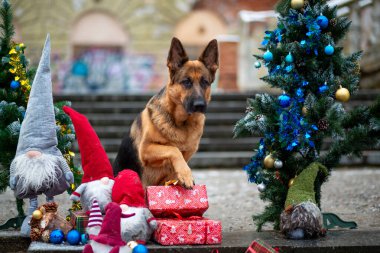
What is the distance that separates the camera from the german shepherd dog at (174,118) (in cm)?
454

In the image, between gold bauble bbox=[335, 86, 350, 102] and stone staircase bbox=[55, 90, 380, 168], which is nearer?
gold bauble bbox=[335, 86, 350, 102]

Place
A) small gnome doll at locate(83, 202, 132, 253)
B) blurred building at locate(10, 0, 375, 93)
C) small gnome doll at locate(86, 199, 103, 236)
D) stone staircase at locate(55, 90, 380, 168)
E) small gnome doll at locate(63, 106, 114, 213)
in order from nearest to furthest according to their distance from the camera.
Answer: small gnome doll at locate(83, 202, 132, 253)
small gnome doll at locate(86, 199, 103, 236)
small gnome doll at locate(63, 106, 114, 213)
stone staircase at locate(55, 90, 380, 168)
blurred building at locate(10, 0, 375, 93)

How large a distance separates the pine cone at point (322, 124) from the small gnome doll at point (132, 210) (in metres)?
1.41

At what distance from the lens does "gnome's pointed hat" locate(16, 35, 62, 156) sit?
14.0 ft

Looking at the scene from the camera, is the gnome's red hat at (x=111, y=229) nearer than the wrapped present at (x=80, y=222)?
Yes

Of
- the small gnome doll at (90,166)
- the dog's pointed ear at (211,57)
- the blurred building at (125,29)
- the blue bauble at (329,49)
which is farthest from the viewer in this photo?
the blurred building at (125,29)

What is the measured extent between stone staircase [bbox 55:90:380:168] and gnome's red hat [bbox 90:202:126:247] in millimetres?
6073

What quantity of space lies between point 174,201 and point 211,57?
1.28 meters

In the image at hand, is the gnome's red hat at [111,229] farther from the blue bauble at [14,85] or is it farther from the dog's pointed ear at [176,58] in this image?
the blue bauble at [14,85]

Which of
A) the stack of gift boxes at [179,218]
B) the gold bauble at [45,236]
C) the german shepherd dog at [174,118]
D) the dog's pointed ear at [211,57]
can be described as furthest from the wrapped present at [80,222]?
the dog's pointed ear at [211,57]

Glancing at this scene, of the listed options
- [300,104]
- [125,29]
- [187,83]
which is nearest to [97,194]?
[187,83]

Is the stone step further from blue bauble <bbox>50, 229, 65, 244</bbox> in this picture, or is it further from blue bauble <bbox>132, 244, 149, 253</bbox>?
blue bauble <bbox>132, 244, 149, 253</bbox>

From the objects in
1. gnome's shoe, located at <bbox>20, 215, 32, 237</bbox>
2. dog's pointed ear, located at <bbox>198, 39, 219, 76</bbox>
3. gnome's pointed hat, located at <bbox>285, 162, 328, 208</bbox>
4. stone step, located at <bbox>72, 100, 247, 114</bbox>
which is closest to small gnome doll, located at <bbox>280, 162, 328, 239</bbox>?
gnome's pointed hat, located at <bbox>285, 162, 328, 208</bbox>

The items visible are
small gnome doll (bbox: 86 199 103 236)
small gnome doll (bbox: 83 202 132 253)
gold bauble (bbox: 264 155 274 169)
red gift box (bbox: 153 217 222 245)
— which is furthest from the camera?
gold bauble (bbox: 264 155 274 169)
